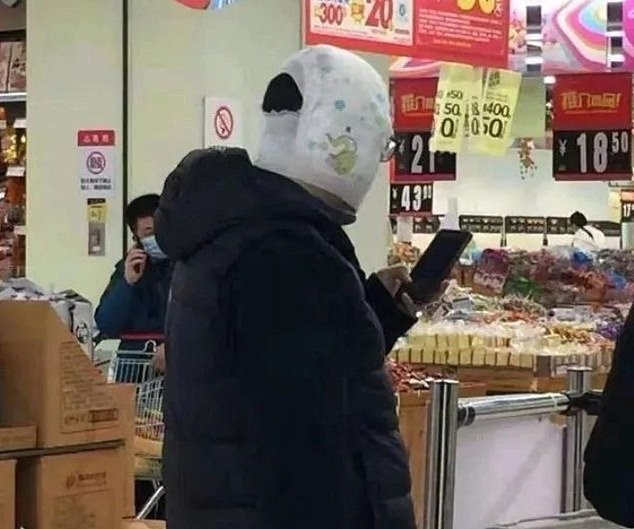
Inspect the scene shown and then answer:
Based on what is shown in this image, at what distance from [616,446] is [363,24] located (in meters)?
5.57

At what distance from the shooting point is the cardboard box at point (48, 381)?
3.62 metres

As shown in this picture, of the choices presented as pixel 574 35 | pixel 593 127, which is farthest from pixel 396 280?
pixel 574 35

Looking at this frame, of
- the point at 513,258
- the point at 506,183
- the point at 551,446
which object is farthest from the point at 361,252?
the point at 506,183

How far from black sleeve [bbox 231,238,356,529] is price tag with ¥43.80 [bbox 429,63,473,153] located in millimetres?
7623

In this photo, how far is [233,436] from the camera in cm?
258

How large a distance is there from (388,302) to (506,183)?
54.4ft

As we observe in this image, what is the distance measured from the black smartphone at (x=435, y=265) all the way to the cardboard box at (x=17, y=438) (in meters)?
1.14

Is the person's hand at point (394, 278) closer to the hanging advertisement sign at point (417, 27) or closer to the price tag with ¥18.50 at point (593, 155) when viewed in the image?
the hanging advertisement sign at point (417, 27)

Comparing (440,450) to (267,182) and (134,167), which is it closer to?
(267,182)

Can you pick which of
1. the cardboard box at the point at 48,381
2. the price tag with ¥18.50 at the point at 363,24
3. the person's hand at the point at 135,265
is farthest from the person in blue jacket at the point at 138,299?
the cardboard box at the point at 48,381

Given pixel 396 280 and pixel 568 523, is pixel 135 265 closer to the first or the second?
pixel 396 280

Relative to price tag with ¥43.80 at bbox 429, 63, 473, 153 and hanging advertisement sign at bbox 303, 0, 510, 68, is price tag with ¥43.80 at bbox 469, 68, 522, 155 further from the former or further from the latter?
hanging advertisement sign at bbox 303, 0, 510, 68

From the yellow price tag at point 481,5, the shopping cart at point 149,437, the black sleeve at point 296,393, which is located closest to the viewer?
the black sleeve at point 296,393

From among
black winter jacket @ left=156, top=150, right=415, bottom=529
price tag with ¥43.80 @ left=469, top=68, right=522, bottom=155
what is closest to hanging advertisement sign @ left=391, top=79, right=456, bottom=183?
price tag with ¥43.80 @ left=469, top=68, right=522, bottom=155
